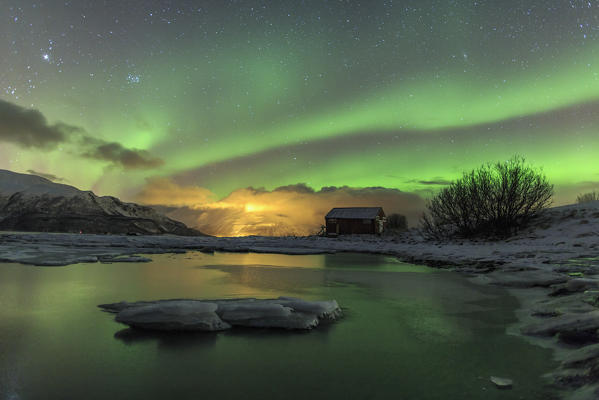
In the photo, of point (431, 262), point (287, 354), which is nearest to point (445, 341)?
point (287, 354)

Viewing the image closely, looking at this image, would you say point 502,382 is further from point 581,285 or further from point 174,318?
point 581,285

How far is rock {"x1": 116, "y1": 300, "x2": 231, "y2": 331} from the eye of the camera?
191 inches

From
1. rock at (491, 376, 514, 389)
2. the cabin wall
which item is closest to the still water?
rock at (491, 376, 514, 389)

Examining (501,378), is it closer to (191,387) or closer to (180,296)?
(191,387)

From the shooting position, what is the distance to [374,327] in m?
5.18

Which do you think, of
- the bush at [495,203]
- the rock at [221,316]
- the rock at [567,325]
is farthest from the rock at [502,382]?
the bush at [495,203]

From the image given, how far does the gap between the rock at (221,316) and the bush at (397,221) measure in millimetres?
55589

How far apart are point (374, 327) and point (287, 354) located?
181 cm

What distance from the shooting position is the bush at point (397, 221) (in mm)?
59375

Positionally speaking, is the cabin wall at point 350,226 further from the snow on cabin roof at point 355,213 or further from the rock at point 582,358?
the rock at point 582,358

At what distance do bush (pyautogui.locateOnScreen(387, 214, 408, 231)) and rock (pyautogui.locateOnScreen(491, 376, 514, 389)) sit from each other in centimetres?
5717

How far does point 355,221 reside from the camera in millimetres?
47375

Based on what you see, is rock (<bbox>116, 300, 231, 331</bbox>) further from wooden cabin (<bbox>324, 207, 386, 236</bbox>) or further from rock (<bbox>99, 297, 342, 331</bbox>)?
wooden cabin (<bbox>324, 207, 386, 236</bbox>)

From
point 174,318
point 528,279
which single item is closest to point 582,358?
point 174,318
